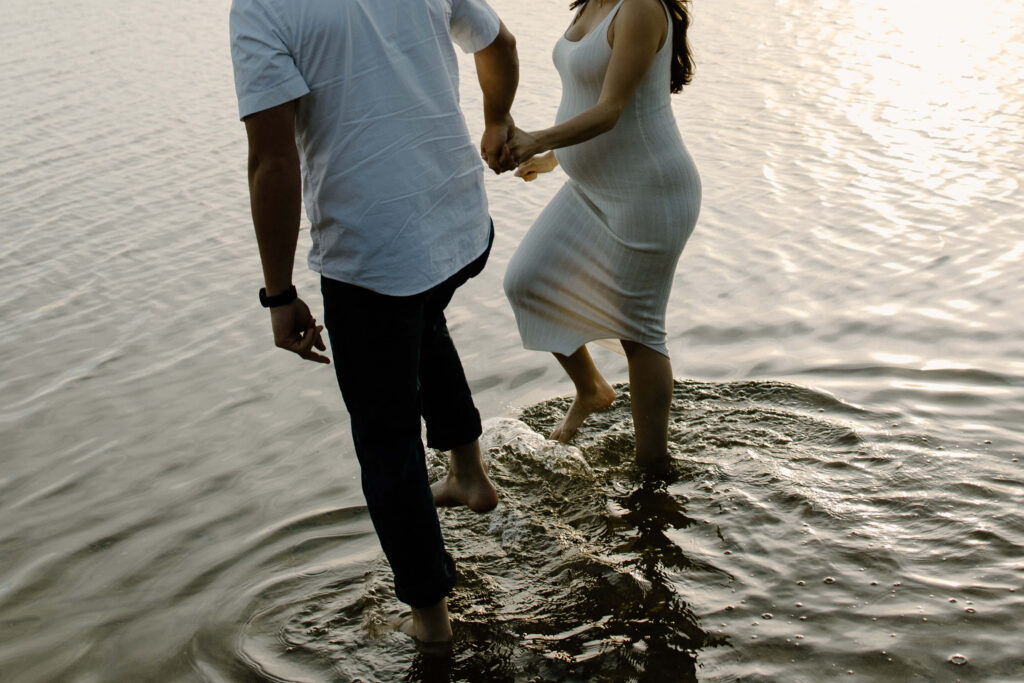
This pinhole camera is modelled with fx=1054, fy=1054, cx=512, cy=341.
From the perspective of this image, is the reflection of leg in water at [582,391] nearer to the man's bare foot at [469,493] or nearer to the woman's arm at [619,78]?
the man's bare foot at [469,493]

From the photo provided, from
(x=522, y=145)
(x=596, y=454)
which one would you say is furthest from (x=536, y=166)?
(x=596, y=454)

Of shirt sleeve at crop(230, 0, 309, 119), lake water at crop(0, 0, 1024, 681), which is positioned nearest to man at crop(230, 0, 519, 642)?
shirt sleeve at crop(230, 0, 309, 119)

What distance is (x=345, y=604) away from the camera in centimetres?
320

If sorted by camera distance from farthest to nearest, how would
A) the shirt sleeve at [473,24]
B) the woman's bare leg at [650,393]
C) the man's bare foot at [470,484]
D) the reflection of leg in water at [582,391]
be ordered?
the reflection of leg in water at [582,391] < the woman's bare leg at [650,393] < the man's bare foot at [470,484] < the shirt sleeve at [473,24]

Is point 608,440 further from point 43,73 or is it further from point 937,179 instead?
point 43,73

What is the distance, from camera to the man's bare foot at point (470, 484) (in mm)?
3438

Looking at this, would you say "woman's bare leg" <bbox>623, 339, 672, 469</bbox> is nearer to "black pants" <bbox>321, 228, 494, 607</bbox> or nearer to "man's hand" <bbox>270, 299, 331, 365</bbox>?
"black pants" <bbox>321, 228, 494, 607</bbox>

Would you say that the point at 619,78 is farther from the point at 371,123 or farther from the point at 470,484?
the point at 470,484

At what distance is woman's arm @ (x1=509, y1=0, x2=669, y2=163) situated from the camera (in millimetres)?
3121

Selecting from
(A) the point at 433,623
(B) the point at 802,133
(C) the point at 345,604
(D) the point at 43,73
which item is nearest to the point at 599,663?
(A) the point at 433,623

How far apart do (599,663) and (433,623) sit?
0.47 meters

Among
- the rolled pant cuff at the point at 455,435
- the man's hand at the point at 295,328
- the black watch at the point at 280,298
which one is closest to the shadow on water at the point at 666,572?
the rolled pant cuff at the point at 455,435

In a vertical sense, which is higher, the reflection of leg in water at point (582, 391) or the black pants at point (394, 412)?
the black pants at point (394, 412)

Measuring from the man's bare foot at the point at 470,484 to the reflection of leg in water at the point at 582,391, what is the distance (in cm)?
54
